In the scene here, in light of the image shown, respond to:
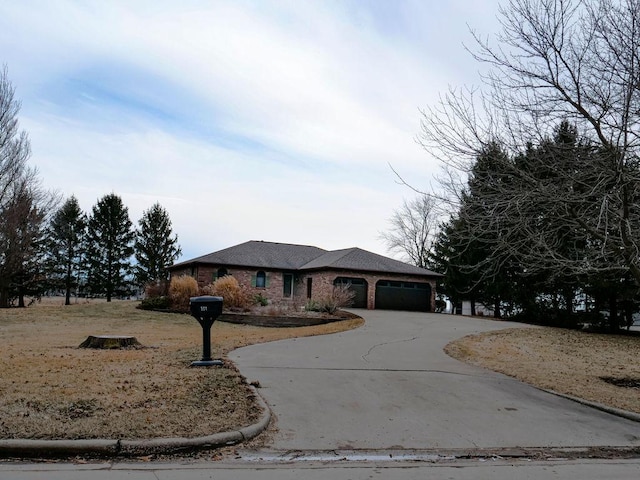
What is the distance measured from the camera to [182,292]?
30.2m

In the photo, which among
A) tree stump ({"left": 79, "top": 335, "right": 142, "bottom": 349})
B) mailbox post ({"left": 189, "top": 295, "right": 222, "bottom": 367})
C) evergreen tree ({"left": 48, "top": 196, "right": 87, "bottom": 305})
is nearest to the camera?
mailbox post ({"left": 189, "top": 295, "right": 222, "bottom": 367})

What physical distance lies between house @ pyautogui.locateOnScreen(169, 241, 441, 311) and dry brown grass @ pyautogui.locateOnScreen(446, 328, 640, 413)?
460 inches

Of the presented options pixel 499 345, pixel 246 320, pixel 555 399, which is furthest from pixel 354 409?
pixel 246 320

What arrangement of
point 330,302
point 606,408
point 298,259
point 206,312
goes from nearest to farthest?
point 606,408 < point 206,312 < point 330,302 < point 298,259

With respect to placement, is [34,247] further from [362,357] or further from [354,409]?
[354,409]

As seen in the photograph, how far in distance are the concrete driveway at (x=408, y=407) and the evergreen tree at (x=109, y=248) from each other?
44430mm

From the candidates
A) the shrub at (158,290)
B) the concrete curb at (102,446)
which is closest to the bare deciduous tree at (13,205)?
the shrub at (158,290)

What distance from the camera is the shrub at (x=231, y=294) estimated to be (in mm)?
28859

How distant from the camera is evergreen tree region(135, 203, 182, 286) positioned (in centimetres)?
5562

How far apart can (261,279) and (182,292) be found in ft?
26.4

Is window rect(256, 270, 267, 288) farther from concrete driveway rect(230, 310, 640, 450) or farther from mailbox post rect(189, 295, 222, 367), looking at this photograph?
mailbox post rect(189, 295, 222, 367)

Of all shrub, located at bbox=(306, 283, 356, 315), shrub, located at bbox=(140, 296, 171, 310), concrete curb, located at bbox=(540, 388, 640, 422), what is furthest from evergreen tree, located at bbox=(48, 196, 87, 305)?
concrete curb, located at bbox=(540, 388, 640, 422)

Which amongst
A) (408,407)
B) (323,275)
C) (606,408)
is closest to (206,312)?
(408,407)

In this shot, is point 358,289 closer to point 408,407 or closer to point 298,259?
point 298,259
